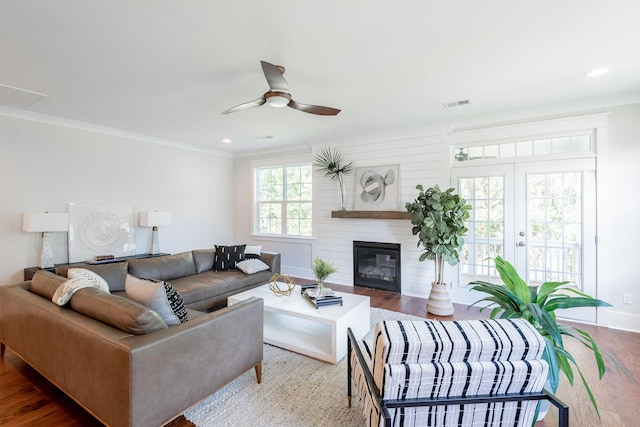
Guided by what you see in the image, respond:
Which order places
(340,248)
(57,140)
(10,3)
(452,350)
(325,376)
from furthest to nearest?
(340,248), (57,140), (325,376), (10,3), (452,350)

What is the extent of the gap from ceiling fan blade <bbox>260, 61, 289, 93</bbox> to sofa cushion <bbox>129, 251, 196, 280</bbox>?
2.65 m

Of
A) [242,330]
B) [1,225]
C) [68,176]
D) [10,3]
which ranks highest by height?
[10,3]

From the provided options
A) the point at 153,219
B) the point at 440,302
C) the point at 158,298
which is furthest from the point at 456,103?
the point at 153,219

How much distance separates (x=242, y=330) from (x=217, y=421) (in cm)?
54

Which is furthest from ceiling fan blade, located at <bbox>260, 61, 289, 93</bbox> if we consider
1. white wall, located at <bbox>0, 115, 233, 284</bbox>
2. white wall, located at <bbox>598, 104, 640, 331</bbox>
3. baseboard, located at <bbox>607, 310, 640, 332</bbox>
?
baseboard, located at <bbox>607, 310, 640, 332</bbox>

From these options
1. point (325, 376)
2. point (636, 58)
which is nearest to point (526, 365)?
point (325, 376)

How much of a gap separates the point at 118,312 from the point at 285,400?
1.22 meters

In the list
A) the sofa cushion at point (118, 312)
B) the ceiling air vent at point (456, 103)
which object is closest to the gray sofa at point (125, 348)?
the sofa cushion at point (118, 312)

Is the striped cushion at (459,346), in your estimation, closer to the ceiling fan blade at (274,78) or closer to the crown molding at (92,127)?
the ceiling fan blade at (274,78)

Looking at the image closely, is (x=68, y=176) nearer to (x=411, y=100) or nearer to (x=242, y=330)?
(x=242, y=330)

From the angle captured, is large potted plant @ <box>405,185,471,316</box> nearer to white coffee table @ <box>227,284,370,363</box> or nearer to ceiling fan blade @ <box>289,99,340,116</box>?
white coffee table @ <box>227,284,370,363</box>

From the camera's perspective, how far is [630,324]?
3.28 m

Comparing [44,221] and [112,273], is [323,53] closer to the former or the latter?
[112,273]

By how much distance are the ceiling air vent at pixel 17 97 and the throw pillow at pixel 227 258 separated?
265 cm
